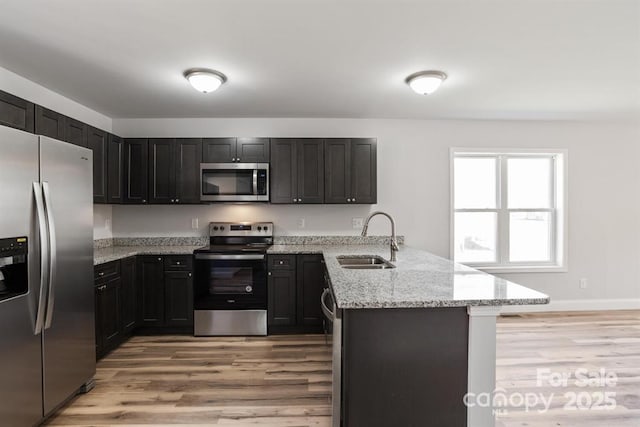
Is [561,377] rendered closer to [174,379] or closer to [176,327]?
[174,379]

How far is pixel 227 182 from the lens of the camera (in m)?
3.59

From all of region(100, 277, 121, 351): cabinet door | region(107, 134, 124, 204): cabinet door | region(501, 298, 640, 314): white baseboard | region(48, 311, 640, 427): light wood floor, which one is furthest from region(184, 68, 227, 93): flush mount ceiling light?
region(501, 298, 640, 314): white baseboard

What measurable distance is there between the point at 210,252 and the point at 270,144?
137 centimetres

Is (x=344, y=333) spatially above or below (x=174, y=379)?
above

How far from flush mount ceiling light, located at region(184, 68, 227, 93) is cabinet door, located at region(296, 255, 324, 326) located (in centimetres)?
184

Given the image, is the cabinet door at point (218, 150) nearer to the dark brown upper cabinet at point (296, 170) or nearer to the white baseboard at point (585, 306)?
the dark brown upper cabinet at point (296, 170)

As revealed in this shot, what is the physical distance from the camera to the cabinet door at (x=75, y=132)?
2.67m

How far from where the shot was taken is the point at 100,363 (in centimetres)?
278

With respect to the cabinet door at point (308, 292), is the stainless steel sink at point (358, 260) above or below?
above

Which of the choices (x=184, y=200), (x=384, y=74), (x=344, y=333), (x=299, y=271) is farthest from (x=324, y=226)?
(x=344, y=333)

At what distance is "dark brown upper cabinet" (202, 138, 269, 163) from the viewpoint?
3.61 meters

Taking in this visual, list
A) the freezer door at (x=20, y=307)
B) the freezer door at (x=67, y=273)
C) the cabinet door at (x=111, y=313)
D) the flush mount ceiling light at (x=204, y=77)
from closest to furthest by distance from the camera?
1. the freezer door at (x=20, y=307)
2. the freezer door at (x=67, y=273)
3. the flush mount ceiling light at (x=204, y=77)
4. the cabinet door at (x=111, y=313)

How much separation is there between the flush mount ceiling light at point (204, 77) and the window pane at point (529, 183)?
12.3 feet

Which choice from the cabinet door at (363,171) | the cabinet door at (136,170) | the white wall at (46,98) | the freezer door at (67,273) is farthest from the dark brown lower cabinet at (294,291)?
the white wall at (46,98)
